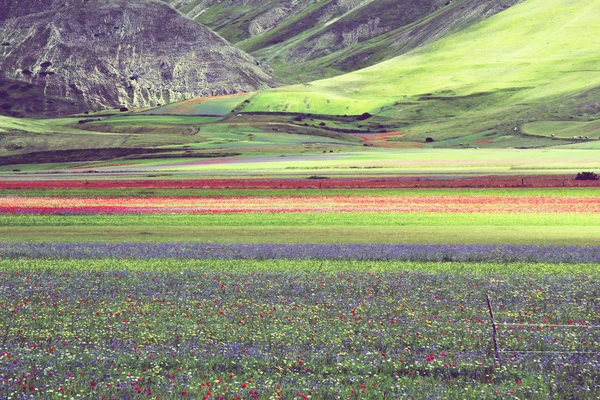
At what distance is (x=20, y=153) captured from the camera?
13862cm

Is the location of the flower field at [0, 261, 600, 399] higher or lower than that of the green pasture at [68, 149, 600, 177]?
higher

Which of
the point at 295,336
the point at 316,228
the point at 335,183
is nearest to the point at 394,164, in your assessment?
the point at 335,183

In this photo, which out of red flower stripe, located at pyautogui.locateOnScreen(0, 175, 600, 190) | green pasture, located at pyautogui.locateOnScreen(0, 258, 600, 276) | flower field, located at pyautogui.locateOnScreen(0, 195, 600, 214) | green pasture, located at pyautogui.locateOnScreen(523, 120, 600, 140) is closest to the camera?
green pasture, located at pyautogui.locateOnScreen(0, 258, 600, 276)

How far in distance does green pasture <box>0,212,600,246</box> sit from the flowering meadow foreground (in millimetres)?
286

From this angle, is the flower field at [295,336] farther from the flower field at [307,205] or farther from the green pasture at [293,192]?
the green pasture at [293,192]

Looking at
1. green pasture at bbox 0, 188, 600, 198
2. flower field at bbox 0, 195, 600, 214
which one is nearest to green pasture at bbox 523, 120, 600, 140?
green pasture at bbox 0, 188, 600, 198

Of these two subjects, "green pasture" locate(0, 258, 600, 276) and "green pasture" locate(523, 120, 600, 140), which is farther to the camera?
"green pasture" locate(523, 120, 600, 140)

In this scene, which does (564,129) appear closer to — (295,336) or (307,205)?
(307,205)

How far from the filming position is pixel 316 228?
141 feet

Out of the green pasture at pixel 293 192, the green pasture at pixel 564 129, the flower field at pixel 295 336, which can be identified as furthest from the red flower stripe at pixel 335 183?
the green pasture at pixel 564 129

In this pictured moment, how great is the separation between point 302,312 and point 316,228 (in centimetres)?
2296

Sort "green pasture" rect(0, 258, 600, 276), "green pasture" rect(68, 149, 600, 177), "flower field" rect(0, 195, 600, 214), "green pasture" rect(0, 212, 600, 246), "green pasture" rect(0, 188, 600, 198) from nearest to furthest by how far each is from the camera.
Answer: "green pasture" rect(0, 258, 600, 276), "green pasture" rect(0, 212, 600, 246), "flower field" rect(0, 195, 600, 214), "green pasture" rect(0, 188, 600, 198), "green pasture" rect(68, 149, 600, 177)

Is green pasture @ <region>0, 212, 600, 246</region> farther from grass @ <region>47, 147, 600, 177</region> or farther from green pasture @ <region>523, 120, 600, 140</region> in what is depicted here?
green pasture @ <region>523, 120, 600, 140</region>

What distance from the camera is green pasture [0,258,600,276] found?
87.5ft
